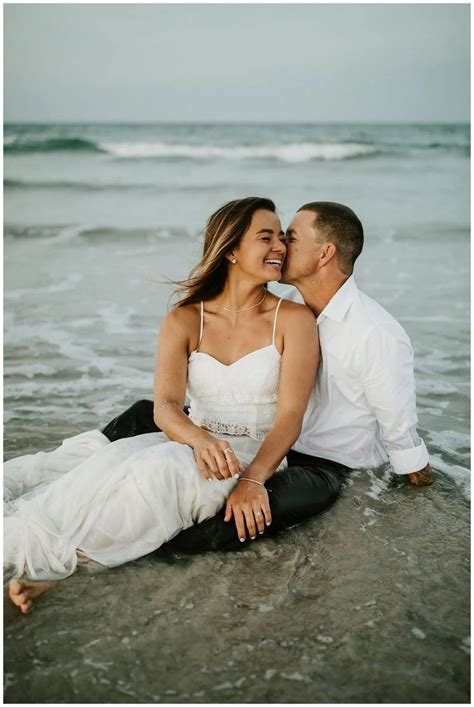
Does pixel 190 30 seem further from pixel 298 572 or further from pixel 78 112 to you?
pixel 298 572

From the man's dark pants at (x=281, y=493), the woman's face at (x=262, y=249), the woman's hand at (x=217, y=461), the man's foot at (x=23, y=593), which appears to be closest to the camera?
the man's foot at (x=23, y=593)

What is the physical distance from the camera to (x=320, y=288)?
13.4 ft

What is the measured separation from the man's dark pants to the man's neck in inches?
34.1

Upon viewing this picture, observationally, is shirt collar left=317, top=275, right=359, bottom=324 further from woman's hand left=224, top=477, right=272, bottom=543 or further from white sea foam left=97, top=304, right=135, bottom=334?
white sea foam left=97, top=304, right=135, bottom=334

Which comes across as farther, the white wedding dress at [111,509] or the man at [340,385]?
the man at [340,385]

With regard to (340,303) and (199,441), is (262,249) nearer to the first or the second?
(340,303)

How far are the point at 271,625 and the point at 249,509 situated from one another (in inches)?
22.5

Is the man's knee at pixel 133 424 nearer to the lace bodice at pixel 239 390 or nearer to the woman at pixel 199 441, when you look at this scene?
the woman at pixel 199 441

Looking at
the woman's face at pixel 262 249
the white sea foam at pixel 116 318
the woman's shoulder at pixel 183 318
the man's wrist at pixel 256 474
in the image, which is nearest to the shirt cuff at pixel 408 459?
the man's wrist at pixel 256 474

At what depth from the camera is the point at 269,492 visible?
3.53m

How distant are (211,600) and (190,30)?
2199 cm

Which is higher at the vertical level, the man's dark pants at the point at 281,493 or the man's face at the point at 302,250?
the man's face at the point at 302,250

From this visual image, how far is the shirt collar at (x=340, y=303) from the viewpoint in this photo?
155 inches

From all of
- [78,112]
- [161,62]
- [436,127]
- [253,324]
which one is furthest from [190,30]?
[253,324]
